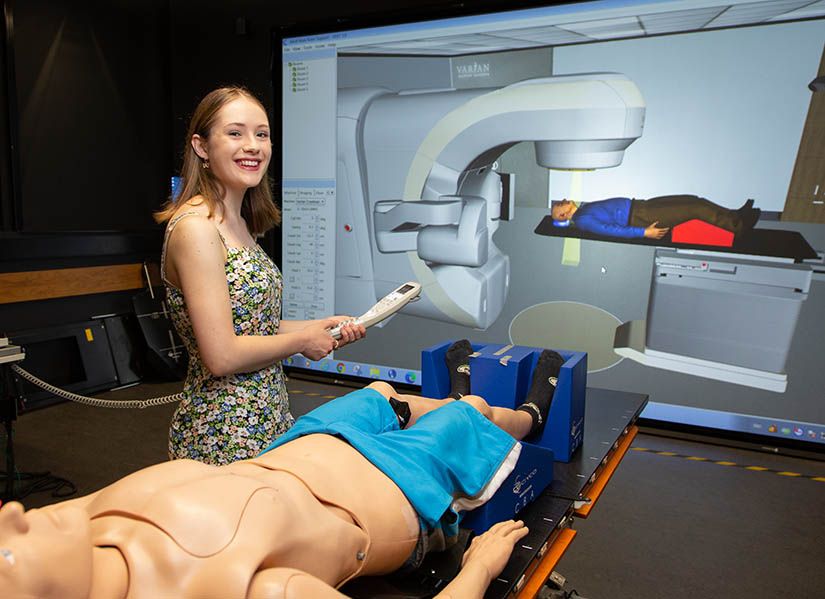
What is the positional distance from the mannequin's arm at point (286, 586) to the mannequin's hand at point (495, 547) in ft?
1.14

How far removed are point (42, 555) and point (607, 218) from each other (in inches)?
135

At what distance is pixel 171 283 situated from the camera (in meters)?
1.48

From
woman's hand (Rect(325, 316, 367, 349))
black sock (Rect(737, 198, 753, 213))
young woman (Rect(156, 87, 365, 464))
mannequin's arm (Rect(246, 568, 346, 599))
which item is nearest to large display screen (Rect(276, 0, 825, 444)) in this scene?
black sock (Rect(737, 198, 753, 213))

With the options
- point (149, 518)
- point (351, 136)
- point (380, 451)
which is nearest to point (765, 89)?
point (351, 136)

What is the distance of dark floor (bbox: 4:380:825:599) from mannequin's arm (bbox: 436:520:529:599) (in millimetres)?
1135

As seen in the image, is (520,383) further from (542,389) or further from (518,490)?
(518,490)

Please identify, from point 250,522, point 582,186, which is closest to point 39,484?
point 250,522

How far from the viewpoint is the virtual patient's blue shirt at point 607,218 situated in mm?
3670

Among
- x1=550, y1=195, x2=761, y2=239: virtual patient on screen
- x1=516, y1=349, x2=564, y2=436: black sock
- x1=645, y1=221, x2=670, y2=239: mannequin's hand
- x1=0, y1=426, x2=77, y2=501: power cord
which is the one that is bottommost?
x1=0, y1=426, x2=77, y2=501: power cord

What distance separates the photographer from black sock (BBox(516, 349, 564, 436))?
1.93m

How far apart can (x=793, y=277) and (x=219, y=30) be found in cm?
445

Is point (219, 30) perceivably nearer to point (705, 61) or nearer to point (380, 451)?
point (705, 61)

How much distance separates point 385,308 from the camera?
1794 millimetres

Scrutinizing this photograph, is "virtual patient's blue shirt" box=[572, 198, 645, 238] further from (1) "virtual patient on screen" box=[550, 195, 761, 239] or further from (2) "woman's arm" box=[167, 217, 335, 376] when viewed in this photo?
(2) "woman's arm" box=[167, 217, 335, 376]
